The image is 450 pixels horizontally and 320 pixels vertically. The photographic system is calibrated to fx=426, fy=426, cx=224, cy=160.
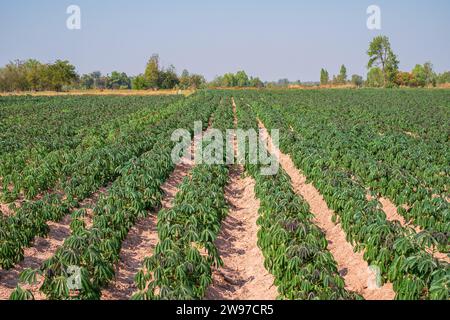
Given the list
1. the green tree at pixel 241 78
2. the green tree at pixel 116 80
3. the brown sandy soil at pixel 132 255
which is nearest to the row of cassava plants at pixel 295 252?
the brown sandy soil at pixel 132 255

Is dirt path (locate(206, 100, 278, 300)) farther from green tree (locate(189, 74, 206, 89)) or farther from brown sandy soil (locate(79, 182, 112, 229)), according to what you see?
green tree (locate(189, 74, 206, 89))

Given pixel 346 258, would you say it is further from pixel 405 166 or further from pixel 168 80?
pixel 168 80

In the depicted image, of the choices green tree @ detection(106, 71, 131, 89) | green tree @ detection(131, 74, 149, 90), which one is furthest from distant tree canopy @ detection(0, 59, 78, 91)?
green tree @ detection(106, 71, 131, 89)

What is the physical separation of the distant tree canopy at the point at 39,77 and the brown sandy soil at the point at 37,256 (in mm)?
74899

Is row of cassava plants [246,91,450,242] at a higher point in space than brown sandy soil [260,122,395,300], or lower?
higher

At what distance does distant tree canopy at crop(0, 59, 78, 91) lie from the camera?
76562 millimetres

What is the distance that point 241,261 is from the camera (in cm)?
720

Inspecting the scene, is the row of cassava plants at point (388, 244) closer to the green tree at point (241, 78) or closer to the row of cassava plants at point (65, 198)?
the row of cassava plants at point (65, 198)

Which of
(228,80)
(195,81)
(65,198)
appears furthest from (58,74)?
(65,198)

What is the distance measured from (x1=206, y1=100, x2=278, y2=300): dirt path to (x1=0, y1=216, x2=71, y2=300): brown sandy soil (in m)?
2.53

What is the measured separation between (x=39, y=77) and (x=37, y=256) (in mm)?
79111

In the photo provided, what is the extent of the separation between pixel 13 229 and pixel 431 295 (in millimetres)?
5697

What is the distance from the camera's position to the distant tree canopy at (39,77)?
76.6m
